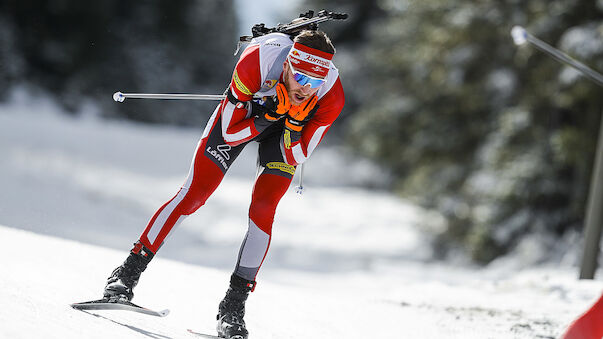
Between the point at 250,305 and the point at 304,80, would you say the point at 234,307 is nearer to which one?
the point at 250,305

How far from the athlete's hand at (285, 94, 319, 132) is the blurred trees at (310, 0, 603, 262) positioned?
24.0ft

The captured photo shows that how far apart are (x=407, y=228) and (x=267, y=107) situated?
13007 millimetres

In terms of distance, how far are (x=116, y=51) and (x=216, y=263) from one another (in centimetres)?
2555

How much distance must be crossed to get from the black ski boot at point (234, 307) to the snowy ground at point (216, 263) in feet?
0.63

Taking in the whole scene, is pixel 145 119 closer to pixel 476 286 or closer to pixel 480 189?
pixel 480 189

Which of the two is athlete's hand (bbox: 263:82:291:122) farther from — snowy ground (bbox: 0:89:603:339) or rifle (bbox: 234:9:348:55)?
snowy ground (bbox: 0:89:603:339)

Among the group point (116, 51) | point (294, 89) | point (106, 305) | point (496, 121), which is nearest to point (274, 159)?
point (294, 89)

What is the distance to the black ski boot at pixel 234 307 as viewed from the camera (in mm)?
3357

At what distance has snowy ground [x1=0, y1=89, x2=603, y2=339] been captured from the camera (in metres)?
3.75

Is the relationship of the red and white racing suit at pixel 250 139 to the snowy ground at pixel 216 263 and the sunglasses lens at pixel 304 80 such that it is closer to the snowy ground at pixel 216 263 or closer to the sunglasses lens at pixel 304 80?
the sunglasses lens at pixel 304 80

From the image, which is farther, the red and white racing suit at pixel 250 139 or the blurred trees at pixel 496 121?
the blurred trees at pixel 496 121

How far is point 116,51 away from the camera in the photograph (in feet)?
106

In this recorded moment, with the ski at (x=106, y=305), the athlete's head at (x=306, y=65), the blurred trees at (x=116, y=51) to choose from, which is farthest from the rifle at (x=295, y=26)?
the blurred trees at (x=116, y=51)

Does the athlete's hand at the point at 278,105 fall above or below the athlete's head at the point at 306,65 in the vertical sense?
below
